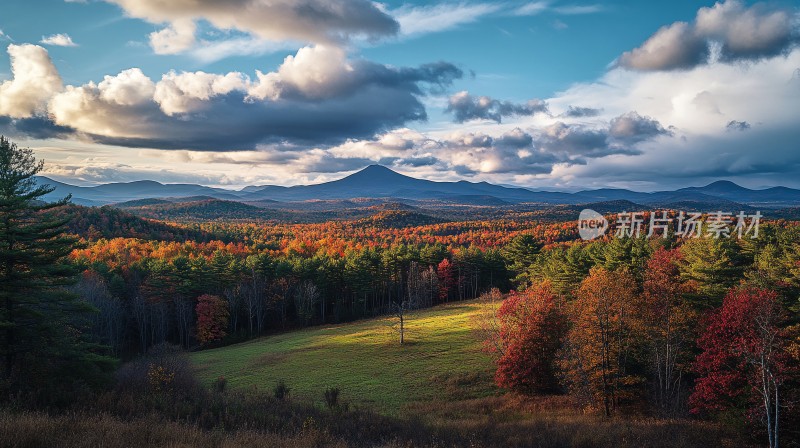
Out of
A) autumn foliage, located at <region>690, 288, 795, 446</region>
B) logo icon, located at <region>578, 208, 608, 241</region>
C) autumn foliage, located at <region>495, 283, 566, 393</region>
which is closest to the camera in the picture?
autumn foliage, located at <region>690, 288, 795, 446</region>

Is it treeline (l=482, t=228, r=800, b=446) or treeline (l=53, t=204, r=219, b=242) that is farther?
treeline (l=53, t=204, r=219, b=242)

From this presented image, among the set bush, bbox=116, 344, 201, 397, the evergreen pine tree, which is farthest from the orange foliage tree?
the evergreen pine tree

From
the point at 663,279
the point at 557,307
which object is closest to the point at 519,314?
the point at 557,307

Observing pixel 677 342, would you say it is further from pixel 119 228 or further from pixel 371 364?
pixel 119 228

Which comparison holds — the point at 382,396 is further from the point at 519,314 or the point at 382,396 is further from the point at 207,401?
the point at 207,401

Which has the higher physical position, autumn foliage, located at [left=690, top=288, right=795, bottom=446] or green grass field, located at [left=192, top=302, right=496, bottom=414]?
autumn foliage, located at [left=690, top=288, right=795, bottom=446]

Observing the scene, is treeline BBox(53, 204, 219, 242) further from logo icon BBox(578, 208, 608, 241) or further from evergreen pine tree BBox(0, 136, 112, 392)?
logo icon BBox(578, 208, 608, 241)
